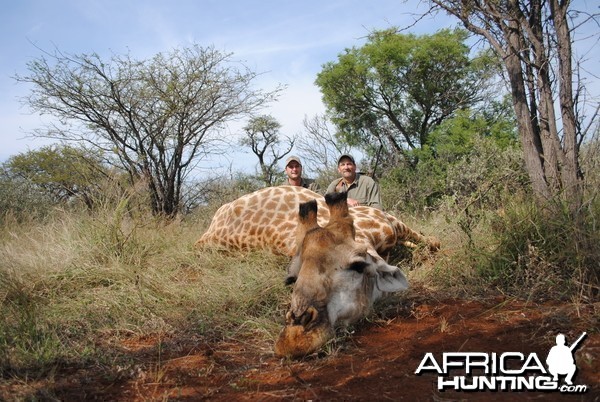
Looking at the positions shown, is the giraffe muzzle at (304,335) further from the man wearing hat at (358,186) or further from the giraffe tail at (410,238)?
the man wearing hat at (358,186)

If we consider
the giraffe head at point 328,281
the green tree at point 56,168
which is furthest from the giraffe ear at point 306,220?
the green tree at point 56,168

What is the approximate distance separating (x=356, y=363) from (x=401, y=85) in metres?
16.6

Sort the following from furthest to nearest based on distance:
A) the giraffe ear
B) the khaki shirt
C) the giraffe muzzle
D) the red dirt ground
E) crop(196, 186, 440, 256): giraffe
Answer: the khaki shirt
crop(196, 186, 440, 256): giraffe
the giraffe ear
the giraffe muzzle
the red dirt ground

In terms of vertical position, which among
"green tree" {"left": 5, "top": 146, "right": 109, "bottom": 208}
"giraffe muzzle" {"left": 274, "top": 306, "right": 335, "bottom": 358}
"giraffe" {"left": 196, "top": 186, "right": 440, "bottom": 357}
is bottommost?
A: "giraffe muzzle" {"left": 274, "top": 306, "right": 335, "bottom": 358}

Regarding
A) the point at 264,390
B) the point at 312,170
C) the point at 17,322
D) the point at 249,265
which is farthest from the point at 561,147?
the point at 312,170

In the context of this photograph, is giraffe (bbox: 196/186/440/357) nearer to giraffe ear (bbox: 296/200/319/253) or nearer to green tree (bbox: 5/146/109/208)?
giraffe ear (bbox: 296/200/319/253)

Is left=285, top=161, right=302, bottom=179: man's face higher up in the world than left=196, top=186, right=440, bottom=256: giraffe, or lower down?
higher up

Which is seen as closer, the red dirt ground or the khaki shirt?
the red dirt ground

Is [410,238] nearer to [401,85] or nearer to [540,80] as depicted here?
[540,80]

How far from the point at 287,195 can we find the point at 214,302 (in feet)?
7.63

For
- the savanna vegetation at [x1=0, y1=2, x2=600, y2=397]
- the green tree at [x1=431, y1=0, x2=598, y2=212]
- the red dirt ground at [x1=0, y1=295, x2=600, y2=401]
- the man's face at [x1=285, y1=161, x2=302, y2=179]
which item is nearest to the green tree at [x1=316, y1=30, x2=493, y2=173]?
the savanna vegetation at [x1=0, y1=2, x2=600, y2=397]

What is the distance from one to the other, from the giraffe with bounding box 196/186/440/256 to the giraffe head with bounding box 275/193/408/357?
1.39 meters

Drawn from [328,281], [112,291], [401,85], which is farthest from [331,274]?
[401,85]

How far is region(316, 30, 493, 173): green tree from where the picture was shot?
Answer: 18.0m
